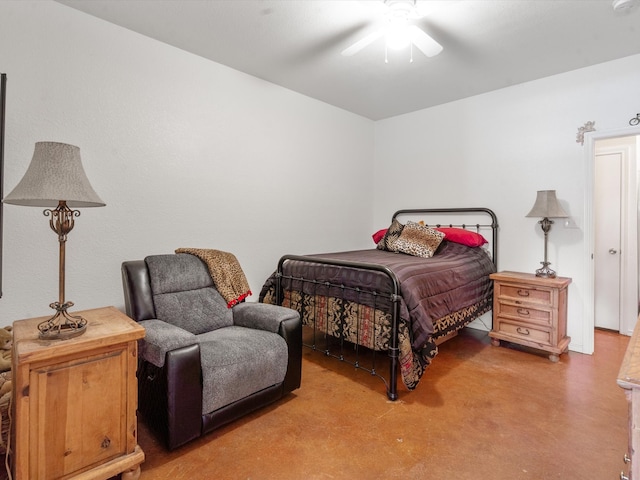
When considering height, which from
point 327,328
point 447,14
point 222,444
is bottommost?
point 222,444

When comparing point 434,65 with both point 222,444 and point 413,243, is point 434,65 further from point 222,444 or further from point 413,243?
point 222,444

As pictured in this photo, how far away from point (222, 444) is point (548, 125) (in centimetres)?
393

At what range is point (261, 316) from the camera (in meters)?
2.41

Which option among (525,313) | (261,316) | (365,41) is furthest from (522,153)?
(261,316)

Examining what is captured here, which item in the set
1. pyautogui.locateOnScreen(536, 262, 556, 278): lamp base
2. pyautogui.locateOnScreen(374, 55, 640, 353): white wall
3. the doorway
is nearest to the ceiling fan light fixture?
pyautogui.locateOnScreen(374, 55, 640, 353): white wall

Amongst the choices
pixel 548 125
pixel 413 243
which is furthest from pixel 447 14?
pixel 413 243

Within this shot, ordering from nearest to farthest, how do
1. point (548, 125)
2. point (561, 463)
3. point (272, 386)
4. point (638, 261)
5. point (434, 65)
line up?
1. point (561, 463)
2. point (272, 386)
3. point (434, 65)
4. point (548, 125)
5. point (638, 261)

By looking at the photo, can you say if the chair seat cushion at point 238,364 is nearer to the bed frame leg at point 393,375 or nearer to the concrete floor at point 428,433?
the concrete floor at point 428,433

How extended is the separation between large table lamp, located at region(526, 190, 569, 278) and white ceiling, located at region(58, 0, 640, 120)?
120 centimetres

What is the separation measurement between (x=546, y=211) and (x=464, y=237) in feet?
2.55

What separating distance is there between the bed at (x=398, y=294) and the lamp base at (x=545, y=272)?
1.44 ft

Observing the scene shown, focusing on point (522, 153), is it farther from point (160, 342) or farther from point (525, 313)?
point (160, 342)

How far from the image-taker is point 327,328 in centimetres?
285

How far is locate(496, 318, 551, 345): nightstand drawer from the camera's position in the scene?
10.3 feet
